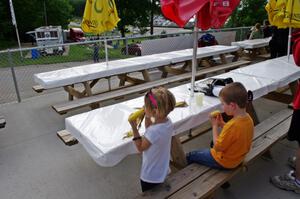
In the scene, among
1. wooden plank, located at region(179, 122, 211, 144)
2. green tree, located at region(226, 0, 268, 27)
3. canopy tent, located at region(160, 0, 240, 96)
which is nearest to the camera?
canopy tent, located at region(160, 0, 240, 96)

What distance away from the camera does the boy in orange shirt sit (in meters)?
2.08

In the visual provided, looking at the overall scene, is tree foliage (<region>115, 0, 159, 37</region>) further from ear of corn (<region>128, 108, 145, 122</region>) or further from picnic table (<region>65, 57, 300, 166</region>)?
ear of corn (<region>128, 108, 145, 122</region>)

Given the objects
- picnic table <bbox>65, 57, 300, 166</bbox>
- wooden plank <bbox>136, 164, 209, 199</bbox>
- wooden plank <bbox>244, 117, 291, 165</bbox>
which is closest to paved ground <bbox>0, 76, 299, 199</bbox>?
wooden plank <bbox>244, 117, 291, 165</bbox>

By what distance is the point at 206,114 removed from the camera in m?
2.72

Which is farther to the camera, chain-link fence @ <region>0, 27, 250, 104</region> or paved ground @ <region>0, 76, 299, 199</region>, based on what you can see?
chain-link fence @ <region>0, 27, 250, 104</region>

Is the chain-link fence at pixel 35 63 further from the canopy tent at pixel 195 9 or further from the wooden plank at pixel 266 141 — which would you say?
the wooden plank at pixel 266 141

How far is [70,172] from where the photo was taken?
3.17 metres

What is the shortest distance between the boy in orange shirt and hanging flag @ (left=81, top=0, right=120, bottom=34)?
9.85 feet

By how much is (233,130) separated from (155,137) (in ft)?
2.13

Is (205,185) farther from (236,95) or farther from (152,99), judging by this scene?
(152,99)

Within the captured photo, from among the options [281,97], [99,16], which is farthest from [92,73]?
[281,97]

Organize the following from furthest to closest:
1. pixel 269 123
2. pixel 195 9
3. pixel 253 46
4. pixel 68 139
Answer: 1. pixel 253 46
2. pixel 269 123
3. pixel 68 139
4. pixel 195 9

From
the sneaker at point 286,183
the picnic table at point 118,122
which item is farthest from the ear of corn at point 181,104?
the sneaker at point 286,183

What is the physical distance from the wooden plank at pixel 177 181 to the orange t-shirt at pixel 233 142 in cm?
21
